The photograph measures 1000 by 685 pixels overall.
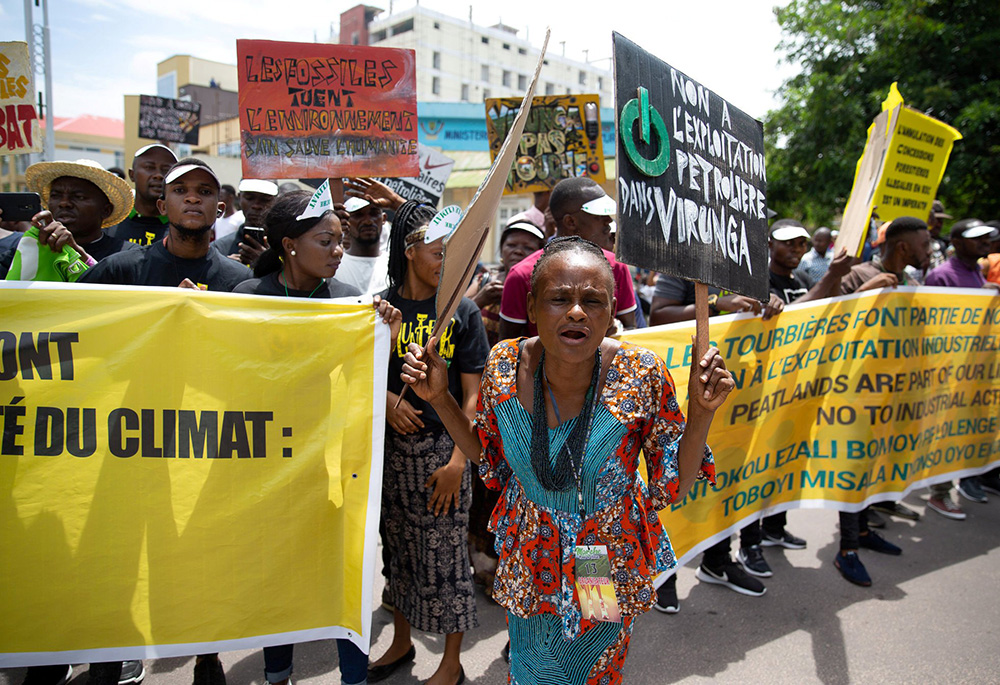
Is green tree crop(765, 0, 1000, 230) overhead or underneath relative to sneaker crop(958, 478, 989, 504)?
overhead

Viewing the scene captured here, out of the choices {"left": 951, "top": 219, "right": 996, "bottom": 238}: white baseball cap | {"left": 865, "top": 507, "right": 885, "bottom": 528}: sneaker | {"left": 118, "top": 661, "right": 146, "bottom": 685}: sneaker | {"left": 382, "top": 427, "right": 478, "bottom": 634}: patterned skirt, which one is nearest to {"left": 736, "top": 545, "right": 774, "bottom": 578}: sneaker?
{"left": 865, "top": 507, "right": 885, "bottom": 528}: sneaker

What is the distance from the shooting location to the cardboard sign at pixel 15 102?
3.43 meters

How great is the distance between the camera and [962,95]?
40.5 ft

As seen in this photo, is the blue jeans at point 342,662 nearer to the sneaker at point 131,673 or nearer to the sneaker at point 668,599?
the sneaker at point 131,673

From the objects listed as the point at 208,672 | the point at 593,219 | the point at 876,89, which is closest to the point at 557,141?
the point at 593,219

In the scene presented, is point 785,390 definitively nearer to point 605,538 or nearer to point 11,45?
point 605,538

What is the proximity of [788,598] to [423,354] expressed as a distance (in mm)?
2856

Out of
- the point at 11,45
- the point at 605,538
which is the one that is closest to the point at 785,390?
the point at 605,538

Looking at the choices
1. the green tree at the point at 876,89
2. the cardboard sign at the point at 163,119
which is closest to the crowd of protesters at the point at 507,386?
the cardboard sign at the point at 163,119

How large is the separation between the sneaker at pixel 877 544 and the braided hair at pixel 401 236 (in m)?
3.39

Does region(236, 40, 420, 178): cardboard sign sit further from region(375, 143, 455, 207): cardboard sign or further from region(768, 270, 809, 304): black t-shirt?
region(768, 270, 809, 304): black t-shirt

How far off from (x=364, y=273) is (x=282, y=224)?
5.10 feet

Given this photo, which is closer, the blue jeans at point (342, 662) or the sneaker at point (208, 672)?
the blue jeans at point (342, 662)

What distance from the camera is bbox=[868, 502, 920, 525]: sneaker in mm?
5047
